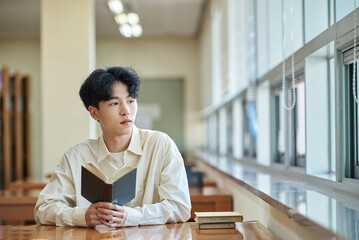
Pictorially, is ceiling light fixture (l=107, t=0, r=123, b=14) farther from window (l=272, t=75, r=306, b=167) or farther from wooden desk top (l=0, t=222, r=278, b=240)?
wooden desk top (l=0, t=222, r=278, b=240)

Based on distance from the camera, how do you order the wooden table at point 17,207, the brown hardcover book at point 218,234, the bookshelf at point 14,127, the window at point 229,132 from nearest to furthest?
the brown hardcover book at point 218,234 < the wooden table at point 17,207 < the window at point 229,132 < the bookshelf at point 14,127

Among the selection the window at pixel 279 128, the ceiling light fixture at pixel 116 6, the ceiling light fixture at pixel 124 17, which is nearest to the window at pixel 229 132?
the ceiling light fixture at pixel 124 17

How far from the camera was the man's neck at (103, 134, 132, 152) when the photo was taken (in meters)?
2.33

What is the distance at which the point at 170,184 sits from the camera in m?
2.23

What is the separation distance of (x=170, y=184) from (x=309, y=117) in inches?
38.3

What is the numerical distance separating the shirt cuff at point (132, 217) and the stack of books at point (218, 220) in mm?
264

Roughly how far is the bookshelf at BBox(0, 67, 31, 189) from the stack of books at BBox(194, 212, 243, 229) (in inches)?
266

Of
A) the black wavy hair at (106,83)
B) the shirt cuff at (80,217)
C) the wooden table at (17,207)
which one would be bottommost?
the wooden table at (17,207)

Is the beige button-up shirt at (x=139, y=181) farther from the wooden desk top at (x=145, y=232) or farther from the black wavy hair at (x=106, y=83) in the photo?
the black wavy hair at (x=106, y=83)

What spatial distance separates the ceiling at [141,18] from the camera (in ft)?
25.6

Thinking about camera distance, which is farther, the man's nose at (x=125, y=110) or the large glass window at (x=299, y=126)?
the large glass window at (x=299, y=126)

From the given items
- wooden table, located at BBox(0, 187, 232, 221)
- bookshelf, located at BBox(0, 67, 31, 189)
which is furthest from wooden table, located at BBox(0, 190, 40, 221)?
bookshelf, located at BBox(0, 67, 31, 189)

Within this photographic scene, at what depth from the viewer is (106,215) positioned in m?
2.02

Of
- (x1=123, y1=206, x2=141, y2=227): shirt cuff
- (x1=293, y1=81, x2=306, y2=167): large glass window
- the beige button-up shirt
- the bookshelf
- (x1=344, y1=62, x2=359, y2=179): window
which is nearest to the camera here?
(x1=123, y1=206, x2=141, y2=227): shirt cuff
